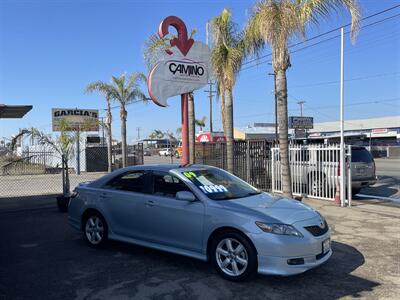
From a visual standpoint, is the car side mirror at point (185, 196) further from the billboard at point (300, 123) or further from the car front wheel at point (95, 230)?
the billboard at point (300, 123)

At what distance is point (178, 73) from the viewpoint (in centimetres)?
1041

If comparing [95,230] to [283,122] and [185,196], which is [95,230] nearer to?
[185,196]

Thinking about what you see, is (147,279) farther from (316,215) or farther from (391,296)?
(391,296)

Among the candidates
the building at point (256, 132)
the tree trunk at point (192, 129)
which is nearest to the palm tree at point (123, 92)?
the tree trunk at point (192, 129)

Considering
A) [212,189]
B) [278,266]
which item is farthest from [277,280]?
[212,189]

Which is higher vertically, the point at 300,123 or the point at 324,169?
the point at 300,123

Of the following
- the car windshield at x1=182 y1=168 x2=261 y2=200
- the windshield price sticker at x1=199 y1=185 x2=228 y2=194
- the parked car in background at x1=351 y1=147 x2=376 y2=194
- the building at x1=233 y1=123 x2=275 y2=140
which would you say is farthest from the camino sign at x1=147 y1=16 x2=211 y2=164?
the building at x1=233 y1=123 x2=275 y2=140

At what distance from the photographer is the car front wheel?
7305 mm

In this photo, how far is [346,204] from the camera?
12156 millimetres

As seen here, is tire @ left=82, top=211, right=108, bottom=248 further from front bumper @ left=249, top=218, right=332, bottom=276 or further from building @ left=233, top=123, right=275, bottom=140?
building @ left=233, top=123, right=275, bottom=140

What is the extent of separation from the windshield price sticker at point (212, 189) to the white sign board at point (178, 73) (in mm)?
4145

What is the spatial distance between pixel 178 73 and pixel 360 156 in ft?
23.9

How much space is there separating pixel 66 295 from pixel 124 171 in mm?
Result: 2594

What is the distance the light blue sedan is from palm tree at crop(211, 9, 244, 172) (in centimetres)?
755
